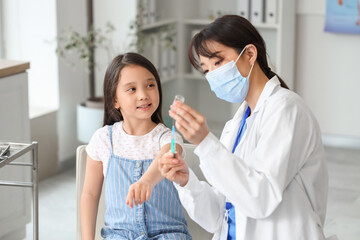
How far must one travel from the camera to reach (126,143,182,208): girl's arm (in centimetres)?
175

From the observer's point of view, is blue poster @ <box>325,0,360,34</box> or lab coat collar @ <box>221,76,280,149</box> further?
blue poster @ <box>325,0,360,34</box>

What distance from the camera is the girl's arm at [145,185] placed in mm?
1745

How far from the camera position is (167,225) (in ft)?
6.37

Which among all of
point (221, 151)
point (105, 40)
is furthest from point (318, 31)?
point (221, 151)

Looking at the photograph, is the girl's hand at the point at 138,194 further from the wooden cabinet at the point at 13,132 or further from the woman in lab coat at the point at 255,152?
the wooden cabinet at the point at 13,132

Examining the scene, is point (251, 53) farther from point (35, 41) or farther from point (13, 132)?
point (35, 41)

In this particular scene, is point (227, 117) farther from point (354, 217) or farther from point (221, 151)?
point (221, 151)

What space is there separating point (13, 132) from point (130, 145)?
53.0 inches

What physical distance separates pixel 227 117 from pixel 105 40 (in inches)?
54.9

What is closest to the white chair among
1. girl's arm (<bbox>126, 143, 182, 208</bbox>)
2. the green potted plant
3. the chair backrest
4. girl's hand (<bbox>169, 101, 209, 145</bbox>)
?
→ the chair backrest

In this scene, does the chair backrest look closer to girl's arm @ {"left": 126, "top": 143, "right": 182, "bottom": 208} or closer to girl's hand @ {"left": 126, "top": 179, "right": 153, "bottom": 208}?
girl's arm @ {"left": 126, "top": 143, "right": 182, "bottom": 208}

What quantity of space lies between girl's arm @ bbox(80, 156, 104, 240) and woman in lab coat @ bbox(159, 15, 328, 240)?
0.32 m

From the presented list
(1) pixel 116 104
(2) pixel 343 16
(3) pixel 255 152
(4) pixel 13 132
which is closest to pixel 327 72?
(2) pixel 343 16

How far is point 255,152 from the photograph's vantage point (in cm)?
160
